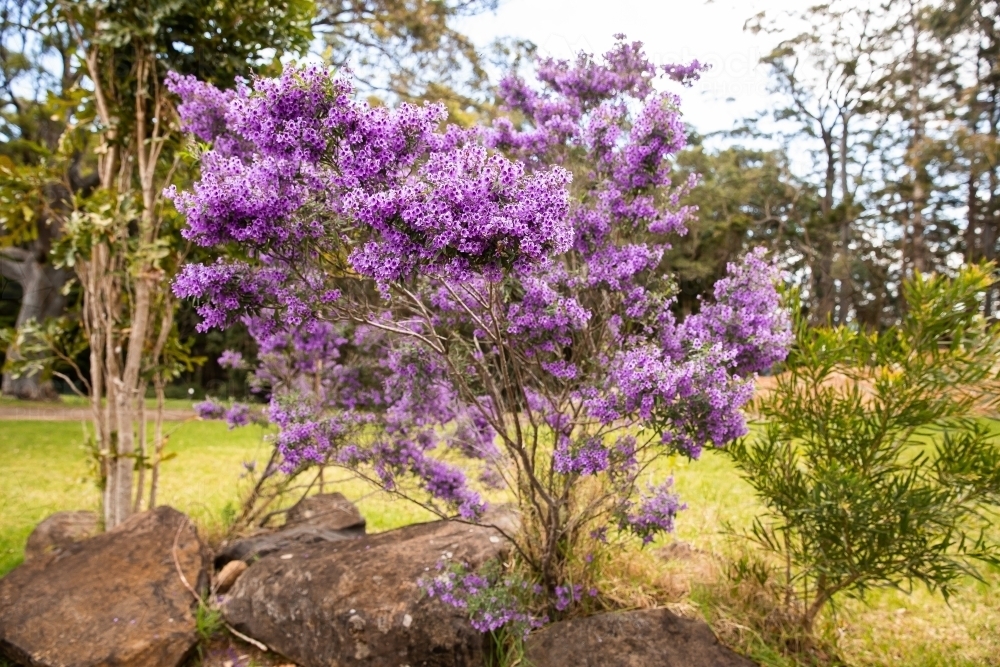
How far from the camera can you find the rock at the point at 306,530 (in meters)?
4.41

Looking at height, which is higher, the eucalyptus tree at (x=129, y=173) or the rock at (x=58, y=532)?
the eucalyptus tree at (x=129, y=173)

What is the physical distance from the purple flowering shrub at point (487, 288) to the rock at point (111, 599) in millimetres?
1064

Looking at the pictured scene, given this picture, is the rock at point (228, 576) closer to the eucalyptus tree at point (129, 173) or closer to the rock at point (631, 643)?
the eucalyptus tree at point (129, 173)

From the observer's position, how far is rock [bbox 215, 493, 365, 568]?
441 centimetres

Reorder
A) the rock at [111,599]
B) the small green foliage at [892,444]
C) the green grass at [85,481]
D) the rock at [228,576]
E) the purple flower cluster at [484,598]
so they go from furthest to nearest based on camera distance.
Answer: the green grass at [85,481], the rock at [228,576], the rock at [111,599], the purple flower cluster at [484,598], the small green foliage at [892,444]

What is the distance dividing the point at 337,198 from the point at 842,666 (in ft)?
10.2

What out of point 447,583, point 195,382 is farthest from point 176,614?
point 195,382

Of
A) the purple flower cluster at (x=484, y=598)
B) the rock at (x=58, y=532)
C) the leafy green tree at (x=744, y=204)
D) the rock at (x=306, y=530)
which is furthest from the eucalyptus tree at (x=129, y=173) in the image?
the leafy green tree at (x=744, y=204)

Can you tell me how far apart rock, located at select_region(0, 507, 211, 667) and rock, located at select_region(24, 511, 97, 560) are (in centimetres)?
58

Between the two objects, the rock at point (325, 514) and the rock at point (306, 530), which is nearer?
the rock at point (306, 530)

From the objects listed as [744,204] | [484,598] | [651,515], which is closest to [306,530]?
[484,598]

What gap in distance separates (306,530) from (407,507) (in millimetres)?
1308

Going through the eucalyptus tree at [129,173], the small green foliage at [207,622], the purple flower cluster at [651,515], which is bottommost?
the small green foliage at [207,622]

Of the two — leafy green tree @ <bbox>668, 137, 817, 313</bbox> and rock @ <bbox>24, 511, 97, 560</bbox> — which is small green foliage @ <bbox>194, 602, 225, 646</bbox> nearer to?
rock @ <bbox>24, 511, 97, 560</bbox>
